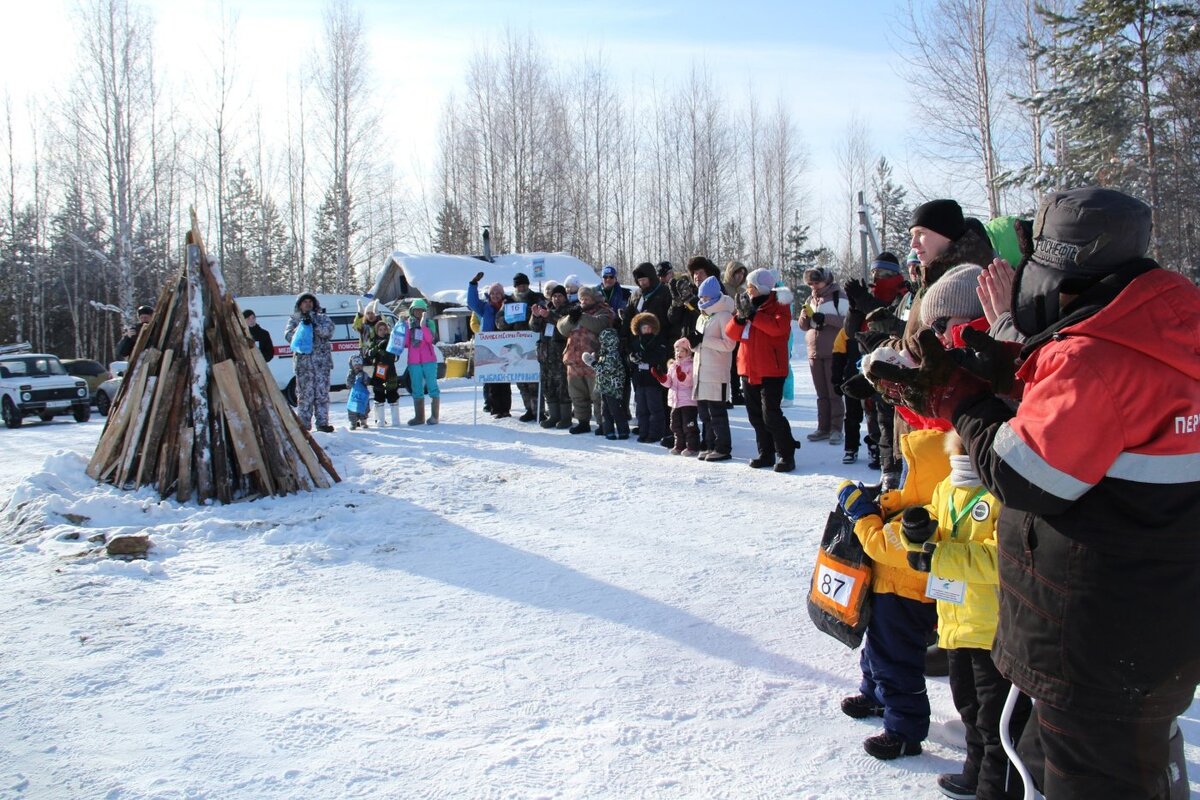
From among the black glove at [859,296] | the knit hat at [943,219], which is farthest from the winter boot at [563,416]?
the knit hat at [943,219]

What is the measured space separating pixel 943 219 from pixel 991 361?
2.24 m

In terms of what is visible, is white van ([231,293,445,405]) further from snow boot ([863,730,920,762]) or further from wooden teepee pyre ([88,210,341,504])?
snow boot ([863,730,920,762])

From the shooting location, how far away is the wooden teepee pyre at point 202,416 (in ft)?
25.0

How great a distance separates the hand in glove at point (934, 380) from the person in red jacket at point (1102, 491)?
10 centimetres

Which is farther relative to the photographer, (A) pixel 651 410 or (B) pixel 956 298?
(A) pixel 651 410

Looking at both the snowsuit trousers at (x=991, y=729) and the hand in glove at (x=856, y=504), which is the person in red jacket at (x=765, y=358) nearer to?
the hand in glove at (x=856, y=504)

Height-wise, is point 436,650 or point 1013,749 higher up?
point 1013,749

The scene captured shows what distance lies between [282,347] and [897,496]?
56.5ft

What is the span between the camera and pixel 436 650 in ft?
14.2

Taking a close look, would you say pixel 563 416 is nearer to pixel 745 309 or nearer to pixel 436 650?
pixel 745 309

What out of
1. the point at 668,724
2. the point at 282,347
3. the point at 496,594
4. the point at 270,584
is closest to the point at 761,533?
the point at 496,594

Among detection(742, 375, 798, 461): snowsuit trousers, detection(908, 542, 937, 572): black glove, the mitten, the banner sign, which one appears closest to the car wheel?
the banner sign

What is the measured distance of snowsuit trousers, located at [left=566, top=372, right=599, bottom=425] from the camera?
1104 cm

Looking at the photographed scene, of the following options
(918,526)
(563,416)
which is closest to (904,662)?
(918,526)
